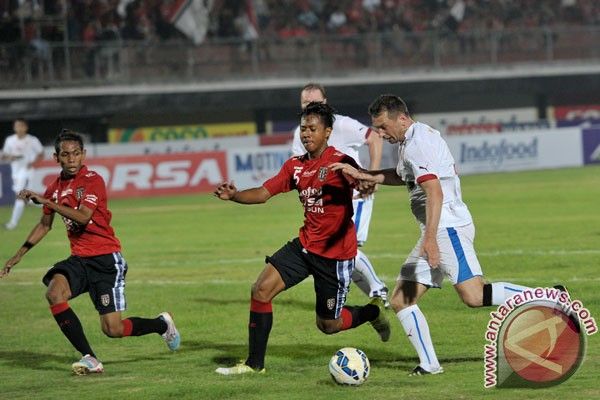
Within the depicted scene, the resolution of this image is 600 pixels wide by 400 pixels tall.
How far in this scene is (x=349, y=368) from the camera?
8883 millimetres

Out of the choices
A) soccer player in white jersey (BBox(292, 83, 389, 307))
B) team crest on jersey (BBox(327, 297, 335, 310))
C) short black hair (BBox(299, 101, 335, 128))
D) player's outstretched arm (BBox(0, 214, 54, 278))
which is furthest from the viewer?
soccer player in white jersey (BBox(292, 83, 389, 307))

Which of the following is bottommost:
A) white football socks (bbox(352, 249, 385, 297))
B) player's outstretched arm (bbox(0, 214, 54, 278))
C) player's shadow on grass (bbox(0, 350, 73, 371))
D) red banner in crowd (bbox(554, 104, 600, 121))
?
red banner in crowd (bbox(554, 104, 600, 121))

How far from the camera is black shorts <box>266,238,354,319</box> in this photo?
944 cm

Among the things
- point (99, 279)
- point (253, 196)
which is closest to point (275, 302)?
point (99, 279)

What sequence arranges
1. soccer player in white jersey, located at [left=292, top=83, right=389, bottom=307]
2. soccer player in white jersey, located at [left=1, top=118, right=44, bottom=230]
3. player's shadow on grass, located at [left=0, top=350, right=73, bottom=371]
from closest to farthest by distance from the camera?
player's shadow on grass, located at [left=0, top=350, right=73, bottom=371]
soccer player in white jersey, located at [left=292, top=83, right=389, bottom=307]
soccer player in white jersey, located at [left=1, top=118, right=44, bottom=230]

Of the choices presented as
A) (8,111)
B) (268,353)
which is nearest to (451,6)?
(8,111)

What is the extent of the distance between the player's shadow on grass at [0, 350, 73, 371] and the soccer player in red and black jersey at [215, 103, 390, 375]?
2.09 meters

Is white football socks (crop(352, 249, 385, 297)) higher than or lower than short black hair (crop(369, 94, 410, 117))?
lower

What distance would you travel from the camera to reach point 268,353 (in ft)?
35.6

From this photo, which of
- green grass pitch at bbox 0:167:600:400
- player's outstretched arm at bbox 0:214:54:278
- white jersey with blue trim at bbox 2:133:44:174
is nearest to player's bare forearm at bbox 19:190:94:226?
player's outstretched arm at bbox 0:214:54:278

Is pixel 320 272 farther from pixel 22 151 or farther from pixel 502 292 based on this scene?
pixel 22 151

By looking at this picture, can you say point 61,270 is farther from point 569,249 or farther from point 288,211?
point 288,211

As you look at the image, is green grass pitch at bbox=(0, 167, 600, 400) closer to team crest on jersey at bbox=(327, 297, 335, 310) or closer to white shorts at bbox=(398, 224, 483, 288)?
team crest on jersey at bbox=(327, 297, 335, 310)

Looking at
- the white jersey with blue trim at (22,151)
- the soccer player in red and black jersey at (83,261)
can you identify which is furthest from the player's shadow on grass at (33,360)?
the white jersey with blue trim at (22,151)
